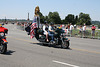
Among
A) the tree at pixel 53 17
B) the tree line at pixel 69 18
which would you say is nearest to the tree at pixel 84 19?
the tree line at pixel 69 18

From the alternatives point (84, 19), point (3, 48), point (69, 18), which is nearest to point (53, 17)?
point (69, 18)

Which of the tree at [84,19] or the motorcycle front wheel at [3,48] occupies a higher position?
the tree at [84,19]

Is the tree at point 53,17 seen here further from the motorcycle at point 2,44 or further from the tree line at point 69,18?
the motorcycle at point 2,44

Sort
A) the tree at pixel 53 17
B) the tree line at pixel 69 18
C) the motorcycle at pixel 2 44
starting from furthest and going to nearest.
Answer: the tree at pixel 53 17 < the tree line at pixel 69 18 < the motorcycle at pixel 2 44

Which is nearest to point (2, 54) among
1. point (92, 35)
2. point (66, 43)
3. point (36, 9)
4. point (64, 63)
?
point (64, 63)

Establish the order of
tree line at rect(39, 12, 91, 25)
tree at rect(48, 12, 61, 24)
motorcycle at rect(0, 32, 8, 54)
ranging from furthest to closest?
tree at rect(48, 12, 61, 24)
tree line at rect(39, 12, 91, 25)
motorcycle at rect(0, 32, 8, 54)

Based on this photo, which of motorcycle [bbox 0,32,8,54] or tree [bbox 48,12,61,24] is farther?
tree [bbox 48,12,61,24]

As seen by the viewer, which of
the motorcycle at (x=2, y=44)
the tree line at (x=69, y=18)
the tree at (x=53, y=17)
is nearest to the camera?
the motorcycle at (x=2, y=44)

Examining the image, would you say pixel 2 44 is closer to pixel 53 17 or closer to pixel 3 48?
pixel 3 48

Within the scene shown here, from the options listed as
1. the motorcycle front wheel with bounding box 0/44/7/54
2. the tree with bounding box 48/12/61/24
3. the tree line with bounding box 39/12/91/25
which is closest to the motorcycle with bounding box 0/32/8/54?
the motorcycle front wheel with bounding box 0/44/7/54

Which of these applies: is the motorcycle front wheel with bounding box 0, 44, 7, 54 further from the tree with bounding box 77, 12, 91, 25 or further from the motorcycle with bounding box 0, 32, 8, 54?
the tree with bounding box 77, 12, 91, 25

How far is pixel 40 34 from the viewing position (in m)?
12.9

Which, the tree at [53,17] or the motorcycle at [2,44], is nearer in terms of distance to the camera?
the motorcycle at [2,44]

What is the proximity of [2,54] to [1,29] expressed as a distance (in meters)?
1.38
